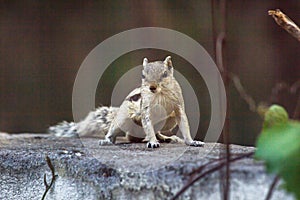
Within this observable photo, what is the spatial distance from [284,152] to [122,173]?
0.46 metres

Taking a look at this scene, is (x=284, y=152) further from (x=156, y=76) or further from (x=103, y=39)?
(x=103, y=39)

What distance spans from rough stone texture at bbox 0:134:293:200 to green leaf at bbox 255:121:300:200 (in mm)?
213

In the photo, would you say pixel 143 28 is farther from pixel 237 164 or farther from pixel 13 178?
pixel 237 164

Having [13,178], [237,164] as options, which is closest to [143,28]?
[13,178]

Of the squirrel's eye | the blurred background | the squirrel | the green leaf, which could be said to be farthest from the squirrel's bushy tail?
the green leaf

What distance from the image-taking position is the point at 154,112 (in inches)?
67.6

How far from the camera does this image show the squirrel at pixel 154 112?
171 cm

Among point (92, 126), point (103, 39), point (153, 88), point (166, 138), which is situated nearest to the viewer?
point (153, 88)

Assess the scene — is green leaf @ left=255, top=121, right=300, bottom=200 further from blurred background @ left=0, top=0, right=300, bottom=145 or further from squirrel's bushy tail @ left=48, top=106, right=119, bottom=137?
blurred background @ left=0, top=0, right=300, bottom=145

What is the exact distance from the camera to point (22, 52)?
3.41 meters

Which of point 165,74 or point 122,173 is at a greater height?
point 165,74

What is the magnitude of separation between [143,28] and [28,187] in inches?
73.4

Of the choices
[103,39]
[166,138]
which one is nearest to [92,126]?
[166,138]

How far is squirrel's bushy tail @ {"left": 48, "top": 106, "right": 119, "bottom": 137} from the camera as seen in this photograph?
2011mm
